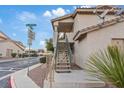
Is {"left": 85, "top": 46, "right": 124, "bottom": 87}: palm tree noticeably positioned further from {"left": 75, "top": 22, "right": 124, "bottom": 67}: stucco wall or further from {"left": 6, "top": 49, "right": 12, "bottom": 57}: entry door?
{"left": 6, "top": 49, "right": 12, "bottom": 57}: entry door

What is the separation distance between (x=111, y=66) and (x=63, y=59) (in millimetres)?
9580

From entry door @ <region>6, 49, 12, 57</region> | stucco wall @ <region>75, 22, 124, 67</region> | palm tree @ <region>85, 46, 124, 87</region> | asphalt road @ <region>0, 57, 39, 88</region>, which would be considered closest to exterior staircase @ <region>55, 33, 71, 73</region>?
stucco wall @ <region>75, 22, 124, 67</region>

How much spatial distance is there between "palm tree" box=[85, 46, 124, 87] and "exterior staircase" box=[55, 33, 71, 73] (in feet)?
27.2

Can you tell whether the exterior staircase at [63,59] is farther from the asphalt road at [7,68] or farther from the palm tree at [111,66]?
the palm tree at [111,66]

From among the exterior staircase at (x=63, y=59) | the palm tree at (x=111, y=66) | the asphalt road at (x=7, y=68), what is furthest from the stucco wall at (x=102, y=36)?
the palm tree at (x=111, y=66)

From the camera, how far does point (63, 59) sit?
46.2ft

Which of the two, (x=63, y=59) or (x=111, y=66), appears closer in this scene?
(x=111, y=66)

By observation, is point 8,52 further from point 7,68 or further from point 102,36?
point 102,36

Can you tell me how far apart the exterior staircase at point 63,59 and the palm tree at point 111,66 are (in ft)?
27.2

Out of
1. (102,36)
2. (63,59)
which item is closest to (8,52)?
(63,59)

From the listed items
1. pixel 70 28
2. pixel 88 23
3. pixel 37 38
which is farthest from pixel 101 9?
pixel 37 38

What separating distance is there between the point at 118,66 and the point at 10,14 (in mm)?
8005

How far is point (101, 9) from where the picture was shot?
56.4ft

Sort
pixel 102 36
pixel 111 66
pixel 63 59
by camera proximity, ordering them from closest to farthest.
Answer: pixel 111 66 → pixel 102 36 → pixel 63 59
